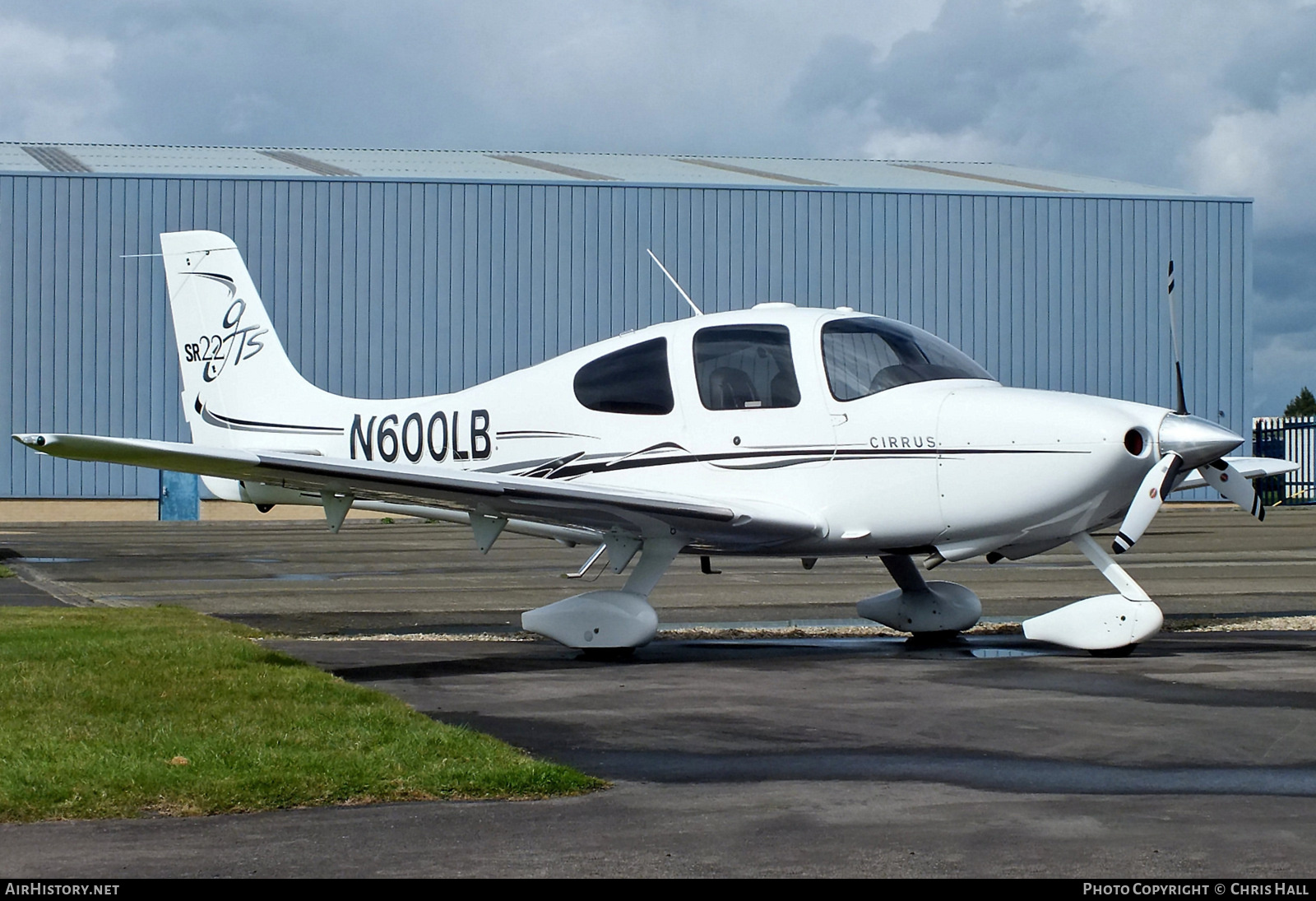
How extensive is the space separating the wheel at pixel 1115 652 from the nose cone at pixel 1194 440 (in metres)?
1.25

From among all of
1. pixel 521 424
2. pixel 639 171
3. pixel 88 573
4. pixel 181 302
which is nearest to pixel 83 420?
pixel 639 171

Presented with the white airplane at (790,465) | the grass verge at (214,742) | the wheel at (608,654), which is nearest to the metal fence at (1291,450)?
the white airplane at (790,465)

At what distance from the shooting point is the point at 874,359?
34.1 ft

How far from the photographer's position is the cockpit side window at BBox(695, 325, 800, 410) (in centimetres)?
1047

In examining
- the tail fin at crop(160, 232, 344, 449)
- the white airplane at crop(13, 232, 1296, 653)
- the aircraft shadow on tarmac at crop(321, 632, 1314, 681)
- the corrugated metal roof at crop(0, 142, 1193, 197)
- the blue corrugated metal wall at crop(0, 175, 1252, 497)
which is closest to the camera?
the white airplane at crop(13, 232, 1296, 653)

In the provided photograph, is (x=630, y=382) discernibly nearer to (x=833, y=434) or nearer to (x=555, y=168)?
(x=833, y=434)

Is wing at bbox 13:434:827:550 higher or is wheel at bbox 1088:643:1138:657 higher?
wing at bbox 13:434:827:550

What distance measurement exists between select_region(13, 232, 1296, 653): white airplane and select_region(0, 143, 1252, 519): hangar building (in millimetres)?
29115

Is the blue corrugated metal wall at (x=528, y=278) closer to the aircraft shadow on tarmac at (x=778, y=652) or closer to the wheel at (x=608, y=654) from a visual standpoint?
the aircraft shadow on tarmac at (x=778, y=652)

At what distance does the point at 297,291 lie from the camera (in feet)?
132

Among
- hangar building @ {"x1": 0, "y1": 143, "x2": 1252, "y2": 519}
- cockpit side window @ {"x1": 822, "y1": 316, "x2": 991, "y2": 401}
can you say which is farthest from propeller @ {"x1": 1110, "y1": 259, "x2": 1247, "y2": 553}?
hangar building @ {"x1": 0, "y1": 143, "x2": 1252, "y2": 519}

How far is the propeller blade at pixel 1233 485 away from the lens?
10258 mm

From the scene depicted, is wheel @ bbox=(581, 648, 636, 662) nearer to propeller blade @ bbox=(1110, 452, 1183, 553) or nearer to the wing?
the wing

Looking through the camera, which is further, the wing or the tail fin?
the tail fin
